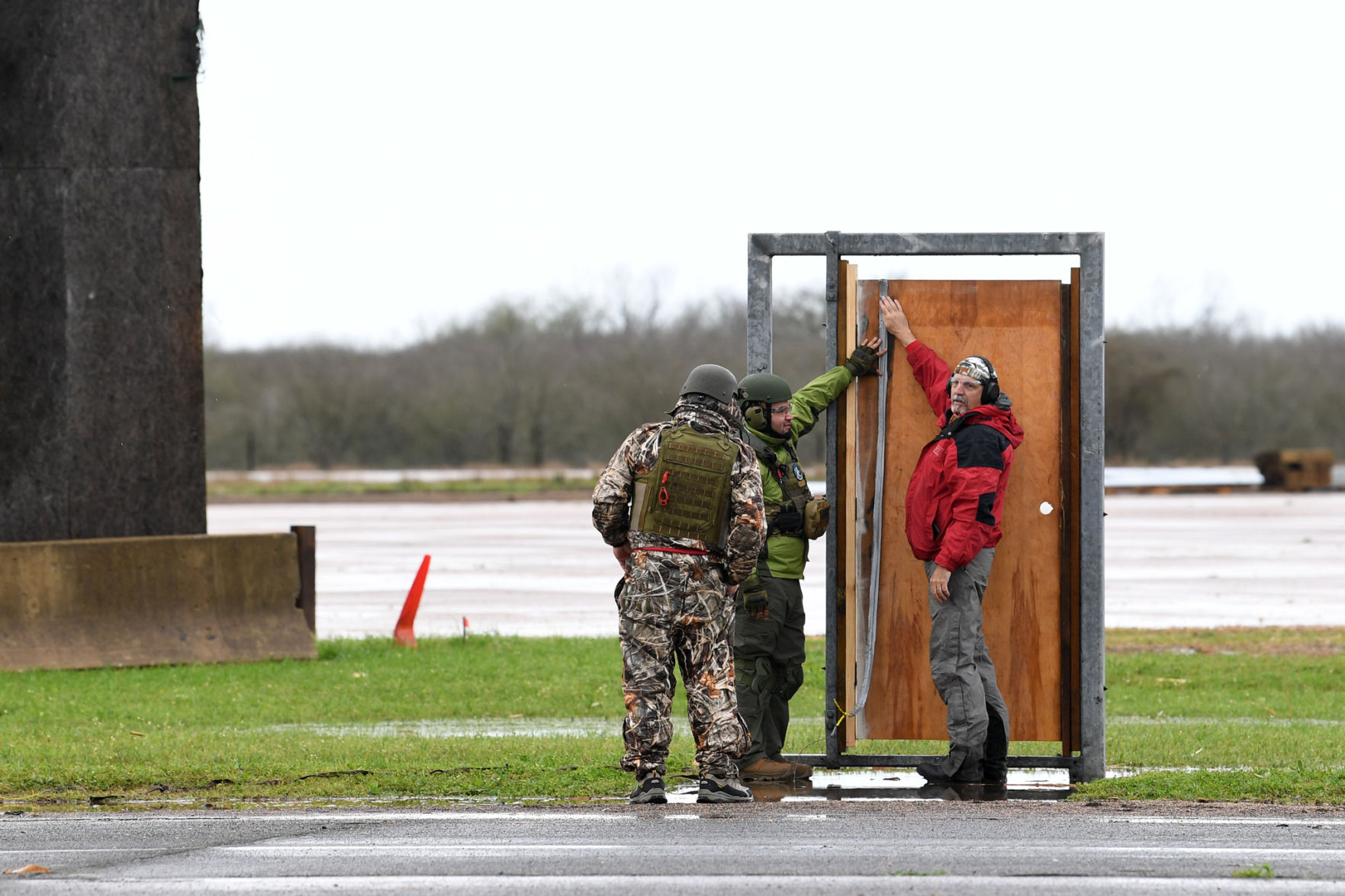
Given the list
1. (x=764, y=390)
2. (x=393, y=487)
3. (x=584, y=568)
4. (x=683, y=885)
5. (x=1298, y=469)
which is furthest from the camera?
(x=393, y=487)

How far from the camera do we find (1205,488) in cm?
5097

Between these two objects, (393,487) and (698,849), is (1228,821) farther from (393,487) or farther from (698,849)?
(393,487)

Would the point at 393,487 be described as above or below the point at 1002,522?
below

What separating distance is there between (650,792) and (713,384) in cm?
181

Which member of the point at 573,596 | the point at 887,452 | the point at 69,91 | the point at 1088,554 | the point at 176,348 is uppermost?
the point at 69,91

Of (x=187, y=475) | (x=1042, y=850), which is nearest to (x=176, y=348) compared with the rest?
(x=187, y=475)

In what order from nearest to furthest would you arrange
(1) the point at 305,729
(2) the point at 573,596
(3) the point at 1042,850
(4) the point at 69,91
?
1. (3) the point at 1042,850
2. (1) the point at 305,729
3. (4) the point at 69,91
4. (2) the point at 573,596

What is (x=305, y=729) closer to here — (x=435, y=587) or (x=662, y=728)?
(x=662, y=728)

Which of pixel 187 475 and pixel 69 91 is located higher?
pixel 69 91

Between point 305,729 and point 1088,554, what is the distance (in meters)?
4.97

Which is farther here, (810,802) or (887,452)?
(887,452)

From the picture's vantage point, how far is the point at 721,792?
7000mm

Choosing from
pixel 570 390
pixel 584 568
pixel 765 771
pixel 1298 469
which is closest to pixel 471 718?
pixel 765 771

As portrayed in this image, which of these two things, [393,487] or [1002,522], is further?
[393,487]
